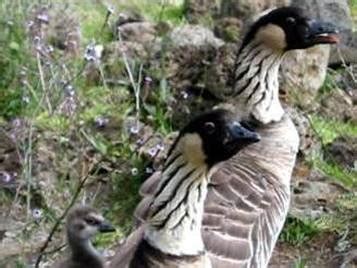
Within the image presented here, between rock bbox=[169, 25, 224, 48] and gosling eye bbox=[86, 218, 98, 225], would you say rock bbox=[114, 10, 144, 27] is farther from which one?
gosling eye bbox=[86, 218, 98, 225]

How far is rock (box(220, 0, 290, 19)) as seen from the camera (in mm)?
11000

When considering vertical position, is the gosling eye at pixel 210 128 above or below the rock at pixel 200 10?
above

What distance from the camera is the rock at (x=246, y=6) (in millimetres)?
11000

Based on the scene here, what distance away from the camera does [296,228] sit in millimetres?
8688

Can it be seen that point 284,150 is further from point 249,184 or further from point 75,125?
point 75,125

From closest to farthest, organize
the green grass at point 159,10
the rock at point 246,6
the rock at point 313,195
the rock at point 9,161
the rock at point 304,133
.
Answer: the rock at point 9,161
the rock at point 313,195
the rock at point 304,133
the rock at point 246,6
the green grass at point 159,10

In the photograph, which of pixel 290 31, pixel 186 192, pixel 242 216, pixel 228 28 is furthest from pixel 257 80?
pixel 228 28

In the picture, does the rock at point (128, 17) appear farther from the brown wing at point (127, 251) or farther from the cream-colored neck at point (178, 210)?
the cream-colored neck at point (178, 210)

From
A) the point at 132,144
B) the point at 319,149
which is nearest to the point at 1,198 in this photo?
the point at 132,144

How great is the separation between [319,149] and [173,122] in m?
0.99

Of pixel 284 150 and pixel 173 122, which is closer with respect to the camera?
pixel 284 150

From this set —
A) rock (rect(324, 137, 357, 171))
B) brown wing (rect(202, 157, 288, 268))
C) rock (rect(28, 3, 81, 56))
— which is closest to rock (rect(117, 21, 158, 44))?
rock (rect(28, 3, 81, 56))

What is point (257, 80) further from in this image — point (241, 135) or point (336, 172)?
point (241, 135)

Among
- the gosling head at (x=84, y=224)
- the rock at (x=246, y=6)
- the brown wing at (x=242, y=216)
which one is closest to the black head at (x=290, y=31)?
the brown wing at (x=242, y=216)
